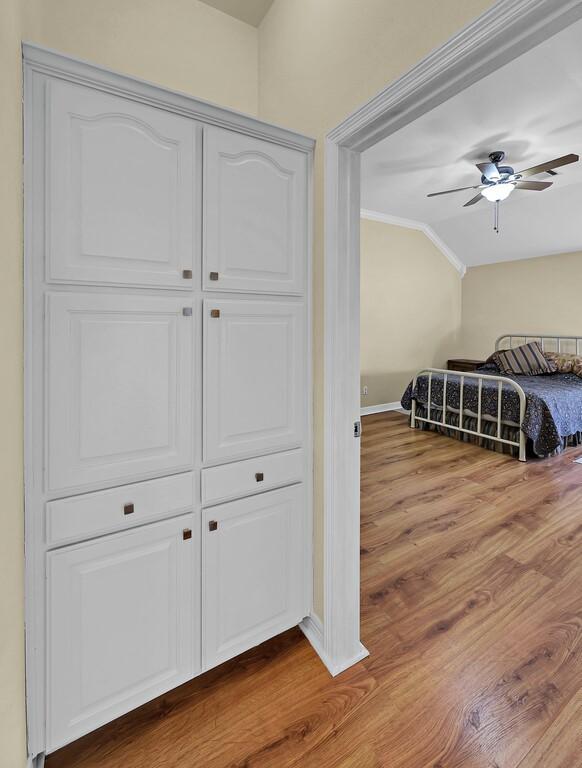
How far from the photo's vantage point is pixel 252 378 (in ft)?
4.67

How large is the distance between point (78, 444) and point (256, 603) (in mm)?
887

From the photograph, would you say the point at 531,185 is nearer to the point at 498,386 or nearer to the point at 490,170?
the point at 490,170

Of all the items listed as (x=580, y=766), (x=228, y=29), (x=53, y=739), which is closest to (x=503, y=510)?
(x=580, y=766)

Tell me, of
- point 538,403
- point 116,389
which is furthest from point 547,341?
point 116,389

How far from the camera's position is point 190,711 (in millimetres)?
1349

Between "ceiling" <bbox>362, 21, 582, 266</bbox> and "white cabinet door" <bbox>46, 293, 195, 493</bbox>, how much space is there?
7.35 ft

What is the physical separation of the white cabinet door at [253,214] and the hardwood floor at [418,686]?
1451mm

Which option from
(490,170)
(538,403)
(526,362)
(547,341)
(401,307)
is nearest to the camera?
(490,170)

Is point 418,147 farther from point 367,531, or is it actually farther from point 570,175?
point 367,531

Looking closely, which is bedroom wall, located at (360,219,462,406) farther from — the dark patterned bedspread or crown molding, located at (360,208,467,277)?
the dark patterned bedspread

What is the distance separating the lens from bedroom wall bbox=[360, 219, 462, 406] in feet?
17.6

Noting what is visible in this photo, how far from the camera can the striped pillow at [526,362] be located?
504 centimetres

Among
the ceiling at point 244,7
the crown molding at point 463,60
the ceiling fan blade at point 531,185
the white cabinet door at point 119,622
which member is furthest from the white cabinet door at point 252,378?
the ceiling fan blade at point 531,185

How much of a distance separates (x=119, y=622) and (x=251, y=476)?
0.60 metres
